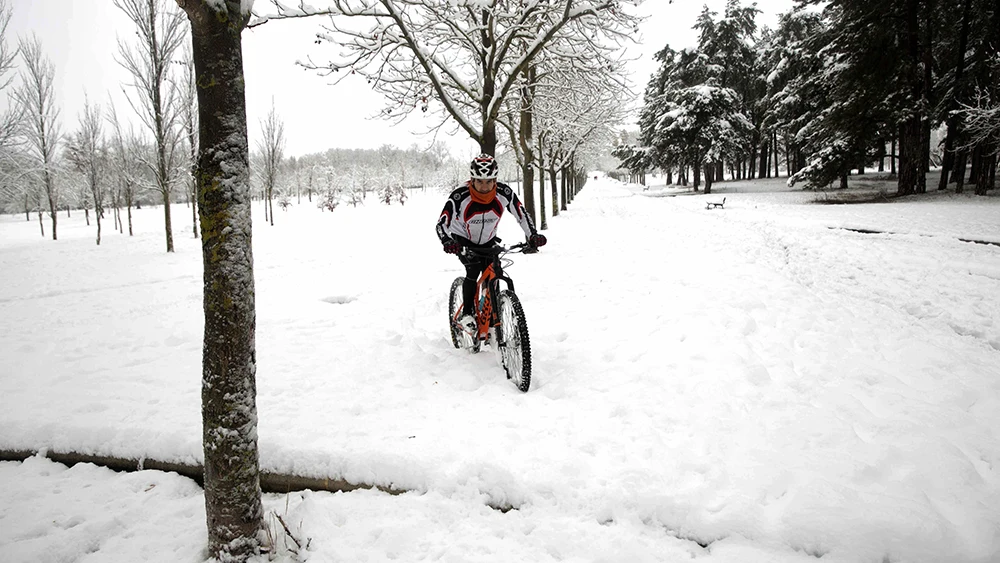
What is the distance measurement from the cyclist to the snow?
0.95 metres

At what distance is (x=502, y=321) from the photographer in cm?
414

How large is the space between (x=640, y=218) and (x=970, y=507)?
17.3 m

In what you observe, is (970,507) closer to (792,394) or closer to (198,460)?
(792,394)

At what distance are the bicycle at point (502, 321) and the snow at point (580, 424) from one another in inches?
8.7

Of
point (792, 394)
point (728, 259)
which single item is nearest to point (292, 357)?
point (792, 394)

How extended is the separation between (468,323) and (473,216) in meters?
1.13

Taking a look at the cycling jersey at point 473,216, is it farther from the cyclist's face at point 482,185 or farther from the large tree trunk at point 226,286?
the large tree trunk at point 226,286

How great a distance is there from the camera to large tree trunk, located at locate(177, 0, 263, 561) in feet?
6.21

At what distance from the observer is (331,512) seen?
245 cm

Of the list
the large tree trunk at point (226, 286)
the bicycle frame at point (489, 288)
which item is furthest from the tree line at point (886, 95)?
the large tree trunk at point (226, 286)

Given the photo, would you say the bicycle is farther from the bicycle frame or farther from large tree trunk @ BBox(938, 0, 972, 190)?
large tree trunk @ BBox(938, 0, 972, 190)

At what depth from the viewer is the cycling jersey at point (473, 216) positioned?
169 inches

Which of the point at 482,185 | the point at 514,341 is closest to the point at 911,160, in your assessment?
the point at 482,185

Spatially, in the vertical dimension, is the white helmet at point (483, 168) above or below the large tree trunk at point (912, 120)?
below
